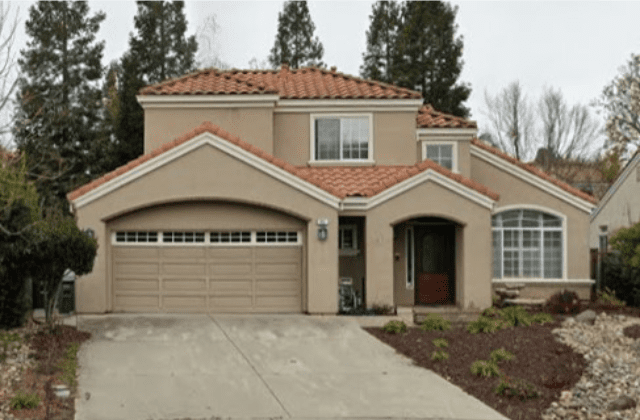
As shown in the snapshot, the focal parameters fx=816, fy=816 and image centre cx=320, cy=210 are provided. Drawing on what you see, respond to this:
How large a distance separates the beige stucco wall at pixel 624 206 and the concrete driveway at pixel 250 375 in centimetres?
1722

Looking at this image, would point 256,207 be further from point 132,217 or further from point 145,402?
point 145,402

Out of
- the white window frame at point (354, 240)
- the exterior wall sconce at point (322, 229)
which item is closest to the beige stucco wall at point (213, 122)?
the white window frame at point (354, 240)

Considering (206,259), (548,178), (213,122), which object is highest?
(213,122)

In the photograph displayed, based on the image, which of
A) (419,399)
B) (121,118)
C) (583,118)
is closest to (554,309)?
(419,399)

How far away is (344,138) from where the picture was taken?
23.5m

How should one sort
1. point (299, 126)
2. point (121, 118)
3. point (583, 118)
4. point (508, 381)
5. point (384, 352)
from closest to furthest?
1. point (508, 381)
2. point (384, 352)
3. point (299, 126)
4. point (121, 118)
5. point (583, 118)

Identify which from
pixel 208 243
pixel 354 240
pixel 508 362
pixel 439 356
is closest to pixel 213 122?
pixel 208 243

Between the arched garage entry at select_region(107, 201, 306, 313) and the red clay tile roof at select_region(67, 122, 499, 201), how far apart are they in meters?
1.12

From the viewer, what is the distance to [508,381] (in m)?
13.0

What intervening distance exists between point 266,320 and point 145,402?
758 centimetres

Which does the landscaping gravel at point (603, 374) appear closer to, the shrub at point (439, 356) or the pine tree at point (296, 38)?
the shrub at point (439, 356)

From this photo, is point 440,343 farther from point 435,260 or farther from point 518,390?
point 435,260

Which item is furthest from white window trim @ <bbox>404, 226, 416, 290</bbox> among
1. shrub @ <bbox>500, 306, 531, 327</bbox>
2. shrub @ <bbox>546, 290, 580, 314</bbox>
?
shrub @ <bbox>546, 290, 580, 314</bbox>

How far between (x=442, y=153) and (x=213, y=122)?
22.0 feet
